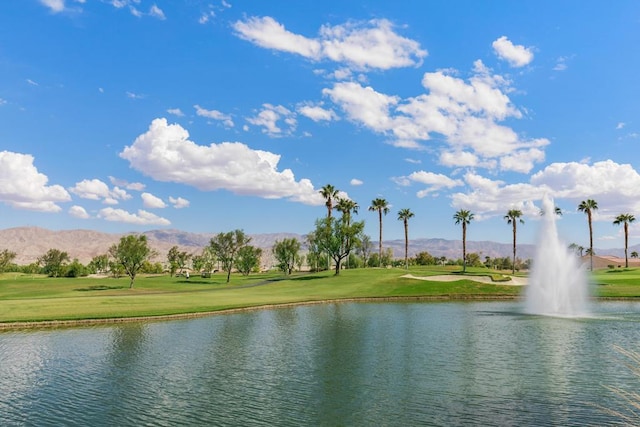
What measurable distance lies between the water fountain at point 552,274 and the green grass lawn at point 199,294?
1367cm

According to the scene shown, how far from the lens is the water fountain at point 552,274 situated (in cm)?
5650

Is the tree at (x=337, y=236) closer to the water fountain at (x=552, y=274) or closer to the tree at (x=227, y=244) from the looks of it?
the tree at (x=227, y=244)

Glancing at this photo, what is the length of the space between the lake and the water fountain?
1369 cm

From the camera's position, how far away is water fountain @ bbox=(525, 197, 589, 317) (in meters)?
56.5

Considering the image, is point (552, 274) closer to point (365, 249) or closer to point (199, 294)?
point (199, 294)

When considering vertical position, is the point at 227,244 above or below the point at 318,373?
above

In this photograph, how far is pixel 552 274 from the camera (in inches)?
2301

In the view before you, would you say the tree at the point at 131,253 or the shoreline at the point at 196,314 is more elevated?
the tree at the point at 131,253

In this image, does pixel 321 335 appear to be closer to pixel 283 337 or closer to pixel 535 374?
pixel 283 337

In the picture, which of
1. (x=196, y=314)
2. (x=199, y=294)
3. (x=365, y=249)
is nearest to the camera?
(x=196, y=314)

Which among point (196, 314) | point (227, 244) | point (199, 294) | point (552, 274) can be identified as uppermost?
point (227, 244)

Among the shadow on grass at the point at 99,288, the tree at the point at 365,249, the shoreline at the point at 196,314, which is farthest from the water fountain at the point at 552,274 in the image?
the tree at the point at 365,249

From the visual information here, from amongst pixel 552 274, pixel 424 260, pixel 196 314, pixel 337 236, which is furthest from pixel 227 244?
pixel 424 260

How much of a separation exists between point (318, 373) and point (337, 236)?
8275 centimetres
